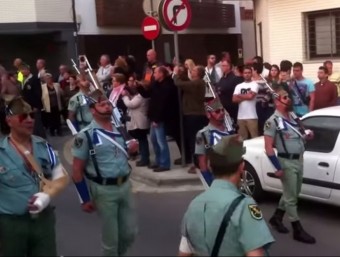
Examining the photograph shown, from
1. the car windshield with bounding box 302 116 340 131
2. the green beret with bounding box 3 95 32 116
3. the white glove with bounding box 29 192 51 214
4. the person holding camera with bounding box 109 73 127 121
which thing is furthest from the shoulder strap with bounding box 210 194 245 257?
the person holding camera with bounding box 109 73 127 121

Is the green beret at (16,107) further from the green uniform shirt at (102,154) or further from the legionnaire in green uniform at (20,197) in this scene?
the green uniform shirt at (102,154)

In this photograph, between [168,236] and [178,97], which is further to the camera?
[178,97]

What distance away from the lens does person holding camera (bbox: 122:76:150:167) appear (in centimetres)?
1113

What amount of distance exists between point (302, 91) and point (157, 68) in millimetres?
2524

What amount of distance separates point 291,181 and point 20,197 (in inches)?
135

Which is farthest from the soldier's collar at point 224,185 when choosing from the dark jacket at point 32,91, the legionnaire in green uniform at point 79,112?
the dark jacket at point 32,91

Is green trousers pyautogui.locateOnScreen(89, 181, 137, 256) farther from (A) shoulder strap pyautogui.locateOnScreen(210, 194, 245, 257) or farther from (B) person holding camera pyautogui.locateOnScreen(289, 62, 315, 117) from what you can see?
(B) person holding camera pyautogui.locateOnScreen(289, 62, 315, 117)

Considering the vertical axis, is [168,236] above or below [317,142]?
below

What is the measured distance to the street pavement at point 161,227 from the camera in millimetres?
6551

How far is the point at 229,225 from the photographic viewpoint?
3.07 metres

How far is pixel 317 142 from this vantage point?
8.02 m

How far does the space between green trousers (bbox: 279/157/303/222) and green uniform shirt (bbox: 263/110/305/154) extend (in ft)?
0.42

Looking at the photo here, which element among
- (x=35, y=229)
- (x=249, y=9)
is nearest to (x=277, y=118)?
(x=35, y=229)

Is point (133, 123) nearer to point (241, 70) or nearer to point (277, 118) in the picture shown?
point (241, 70)
